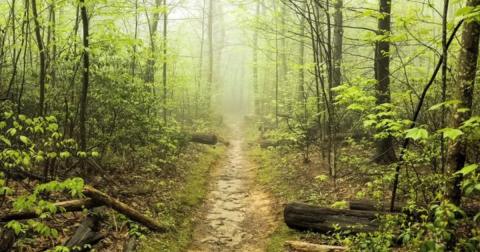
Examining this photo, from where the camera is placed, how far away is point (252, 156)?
632 inches

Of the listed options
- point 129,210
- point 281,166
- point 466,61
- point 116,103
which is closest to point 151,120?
point 116,103

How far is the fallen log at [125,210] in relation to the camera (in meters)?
6.54

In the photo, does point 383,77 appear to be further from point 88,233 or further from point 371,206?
point 88,233

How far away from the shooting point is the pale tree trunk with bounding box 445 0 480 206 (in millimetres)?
4297

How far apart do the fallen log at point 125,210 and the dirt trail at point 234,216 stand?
3.20 feet

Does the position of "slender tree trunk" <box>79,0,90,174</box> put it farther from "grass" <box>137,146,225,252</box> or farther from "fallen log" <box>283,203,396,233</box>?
"fallen log" <box>283,203,396,233</box>

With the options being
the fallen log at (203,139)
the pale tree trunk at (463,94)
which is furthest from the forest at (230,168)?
the fallen log at (203,139)

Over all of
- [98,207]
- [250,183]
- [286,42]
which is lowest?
[250,183]

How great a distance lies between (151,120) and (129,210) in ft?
12.6

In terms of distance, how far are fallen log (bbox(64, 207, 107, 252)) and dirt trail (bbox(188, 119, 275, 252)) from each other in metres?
2.02

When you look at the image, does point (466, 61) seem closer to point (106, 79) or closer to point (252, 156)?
point (106, 79)

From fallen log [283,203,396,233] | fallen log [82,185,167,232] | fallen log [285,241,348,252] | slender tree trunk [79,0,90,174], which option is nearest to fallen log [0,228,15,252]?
fallen log [82,185,167,232]

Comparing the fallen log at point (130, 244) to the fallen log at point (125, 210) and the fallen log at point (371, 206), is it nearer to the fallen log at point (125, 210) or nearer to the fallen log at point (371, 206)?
the fallen log at point (125, 210)

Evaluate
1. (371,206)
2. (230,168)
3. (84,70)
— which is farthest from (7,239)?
(230,168)
